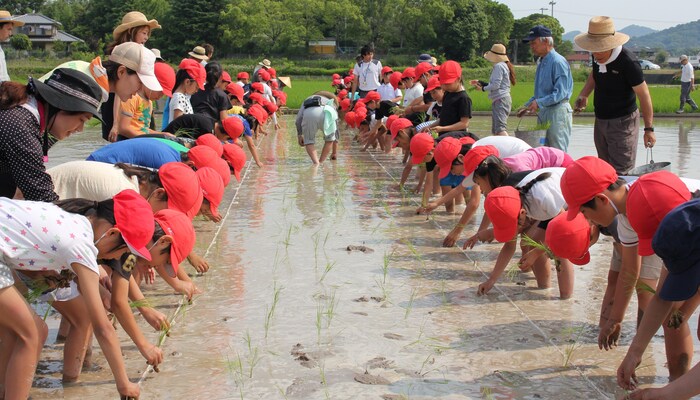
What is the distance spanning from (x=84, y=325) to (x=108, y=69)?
85.3 inches

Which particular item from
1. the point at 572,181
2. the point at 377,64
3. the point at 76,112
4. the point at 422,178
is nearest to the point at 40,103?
the point at 76,112

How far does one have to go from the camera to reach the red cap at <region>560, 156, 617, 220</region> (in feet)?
12.1

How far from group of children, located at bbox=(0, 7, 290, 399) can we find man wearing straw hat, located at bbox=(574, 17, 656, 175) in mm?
3228

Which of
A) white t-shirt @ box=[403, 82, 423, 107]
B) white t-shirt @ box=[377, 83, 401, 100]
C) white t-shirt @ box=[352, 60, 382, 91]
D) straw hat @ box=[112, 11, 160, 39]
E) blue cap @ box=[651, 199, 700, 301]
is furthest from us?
white t-shirt @ box=[352, 60, 382, 91]

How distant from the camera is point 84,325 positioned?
3680 mm

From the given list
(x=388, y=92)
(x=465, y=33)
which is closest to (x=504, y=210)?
(x=388, y=92)

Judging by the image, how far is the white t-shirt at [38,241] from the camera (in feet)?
10.3

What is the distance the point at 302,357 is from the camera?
3.96 meters

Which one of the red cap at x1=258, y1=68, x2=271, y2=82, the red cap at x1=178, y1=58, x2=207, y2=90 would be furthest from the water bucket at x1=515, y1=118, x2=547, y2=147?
the red cap at x1=258, y1=68, x2=271, y2=82

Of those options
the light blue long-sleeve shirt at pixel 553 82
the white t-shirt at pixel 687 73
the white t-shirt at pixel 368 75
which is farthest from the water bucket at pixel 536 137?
the white t-shirt at pixel 687 73

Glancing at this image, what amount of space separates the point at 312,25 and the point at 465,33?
15.0 m

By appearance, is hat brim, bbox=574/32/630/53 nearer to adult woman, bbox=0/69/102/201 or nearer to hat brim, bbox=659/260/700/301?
hat brim, bbox=659/260/700/301

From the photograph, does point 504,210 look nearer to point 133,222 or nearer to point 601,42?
point 133,222

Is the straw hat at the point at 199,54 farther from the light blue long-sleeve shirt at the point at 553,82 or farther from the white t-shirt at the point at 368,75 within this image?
the light blue long-sleeve shirt at the point at 553,82
